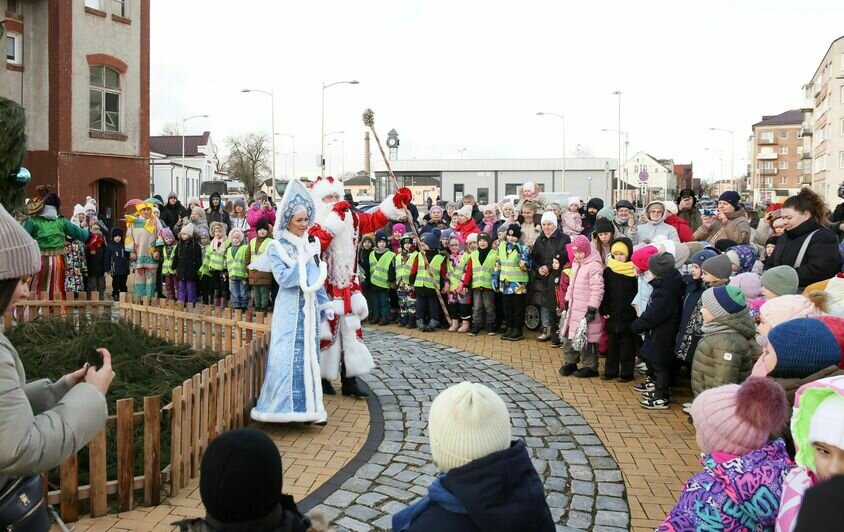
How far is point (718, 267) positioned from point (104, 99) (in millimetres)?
22660

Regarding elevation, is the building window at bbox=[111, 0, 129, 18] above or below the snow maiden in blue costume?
above

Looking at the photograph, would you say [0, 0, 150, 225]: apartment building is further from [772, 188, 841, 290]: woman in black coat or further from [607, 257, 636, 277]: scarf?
[772, 188, 841, 290]: woman in black coat

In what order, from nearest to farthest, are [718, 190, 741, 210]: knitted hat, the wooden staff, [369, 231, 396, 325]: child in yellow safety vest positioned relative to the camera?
[718, 190, 741, 210]: knitted hat, the wooden staff, [369, 231, 396, 325]: child in yellow safety vest

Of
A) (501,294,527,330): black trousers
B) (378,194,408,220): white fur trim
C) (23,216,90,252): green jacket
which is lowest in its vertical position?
(501,294,527,330): black trousers

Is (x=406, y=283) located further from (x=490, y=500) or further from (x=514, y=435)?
(x=490, y=500)

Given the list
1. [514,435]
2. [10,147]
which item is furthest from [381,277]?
[10,147]

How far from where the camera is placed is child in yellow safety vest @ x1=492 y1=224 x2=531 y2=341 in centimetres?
1088

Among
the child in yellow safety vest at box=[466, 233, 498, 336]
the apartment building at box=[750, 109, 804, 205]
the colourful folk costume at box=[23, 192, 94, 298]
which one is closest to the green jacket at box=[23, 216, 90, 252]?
the colourful folk costume at box=[23, 192, 94, 298]

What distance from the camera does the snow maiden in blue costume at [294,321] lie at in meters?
6.35

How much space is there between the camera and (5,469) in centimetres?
224

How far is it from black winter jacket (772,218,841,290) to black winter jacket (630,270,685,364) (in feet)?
3.42

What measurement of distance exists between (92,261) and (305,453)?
9.99 metres

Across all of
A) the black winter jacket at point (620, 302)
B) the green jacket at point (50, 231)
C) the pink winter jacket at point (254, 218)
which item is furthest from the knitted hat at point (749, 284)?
the green jacket at point (50, 231)

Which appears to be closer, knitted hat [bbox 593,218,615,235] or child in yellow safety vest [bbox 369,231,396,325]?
knitted hat [bbox 593,218,615,235]
